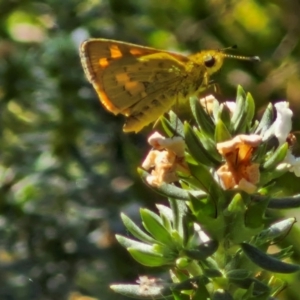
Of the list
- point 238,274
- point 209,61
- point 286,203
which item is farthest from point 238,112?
point 209,61

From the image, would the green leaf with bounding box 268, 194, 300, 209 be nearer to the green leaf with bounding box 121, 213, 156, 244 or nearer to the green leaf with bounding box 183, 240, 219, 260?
the green leaf with bounding box 183, 240, 219, 260

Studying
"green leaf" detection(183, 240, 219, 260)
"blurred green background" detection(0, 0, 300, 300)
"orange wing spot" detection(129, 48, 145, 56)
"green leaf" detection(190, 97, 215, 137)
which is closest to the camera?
"green leaf" detection(183, 240, 219, 260)

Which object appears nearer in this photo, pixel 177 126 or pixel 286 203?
pixel 286 203

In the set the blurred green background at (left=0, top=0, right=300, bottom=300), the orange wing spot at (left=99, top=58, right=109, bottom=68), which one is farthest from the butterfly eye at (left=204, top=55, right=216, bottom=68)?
the blurred green background at (left=0, top=0, right=300, bottom=300)

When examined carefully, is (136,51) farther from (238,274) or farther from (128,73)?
(238,274)

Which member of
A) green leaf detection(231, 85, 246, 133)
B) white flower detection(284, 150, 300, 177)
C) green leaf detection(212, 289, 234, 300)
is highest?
green leaf detection(231, 85, 246, 133)

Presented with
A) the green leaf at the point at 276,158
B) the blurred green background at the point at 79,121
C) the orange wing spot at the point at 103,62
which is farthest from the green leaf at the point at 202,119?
the blurred green background at the point at 79,121

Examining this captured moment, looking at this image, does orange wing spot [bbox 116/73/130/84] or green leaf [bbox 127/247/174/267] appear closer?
green leaf [bbox 127/247/174/267]
